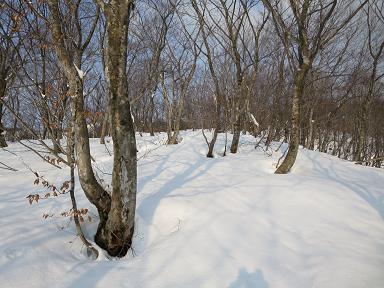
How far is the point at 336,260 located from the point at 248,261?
0.86 m

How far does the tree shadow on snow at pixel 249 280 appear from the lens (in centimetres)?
275

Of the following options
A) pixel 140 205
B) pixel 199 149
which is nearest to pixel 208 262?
pixel 140 205

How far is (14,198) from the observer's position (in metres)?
4.65

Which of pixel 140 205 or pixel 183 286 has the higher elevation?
pixel 140 205

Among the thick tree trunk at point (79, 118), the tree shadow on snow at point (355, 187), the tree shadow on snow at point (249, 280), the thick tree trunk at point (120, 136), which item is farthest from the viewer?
the tree shadow on snow at point (355, 187)

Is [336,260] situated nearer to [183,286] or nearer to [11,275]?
[183,286]

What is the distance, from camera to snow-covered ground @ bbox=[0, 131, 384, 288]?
110 inches

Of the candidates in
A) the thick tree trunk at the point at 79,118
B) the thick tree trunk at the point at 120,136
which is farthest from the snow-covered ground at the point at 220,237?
the thick tree trunk at the point at 79,118

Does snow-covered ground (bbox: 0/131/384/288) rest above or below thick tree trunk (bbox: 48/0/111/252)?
below

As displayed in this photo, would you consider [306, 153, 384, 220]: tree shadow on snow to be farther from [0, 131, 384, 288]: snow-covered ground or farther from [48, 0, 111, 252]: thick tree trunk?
[48, 0, 111, 252]: thick tree trunk

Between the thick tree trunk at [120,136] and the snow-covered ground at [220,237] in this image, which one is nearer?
the snow-covered ground at [220,237]

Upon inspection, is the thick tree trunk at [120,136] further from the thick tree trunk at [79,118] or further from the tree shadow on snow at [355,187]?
the tree shadow on snow at [355,187]

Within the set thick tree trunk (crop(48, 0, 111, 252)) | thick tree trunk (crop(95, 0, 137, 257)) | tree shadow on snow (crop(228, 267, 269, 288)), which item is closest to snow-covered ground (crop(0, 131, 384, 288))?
tree shadow on snow (crop(228, 267, 269, 288))

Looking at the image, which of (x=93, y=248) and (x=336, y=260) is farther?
(x=93, y=248)
